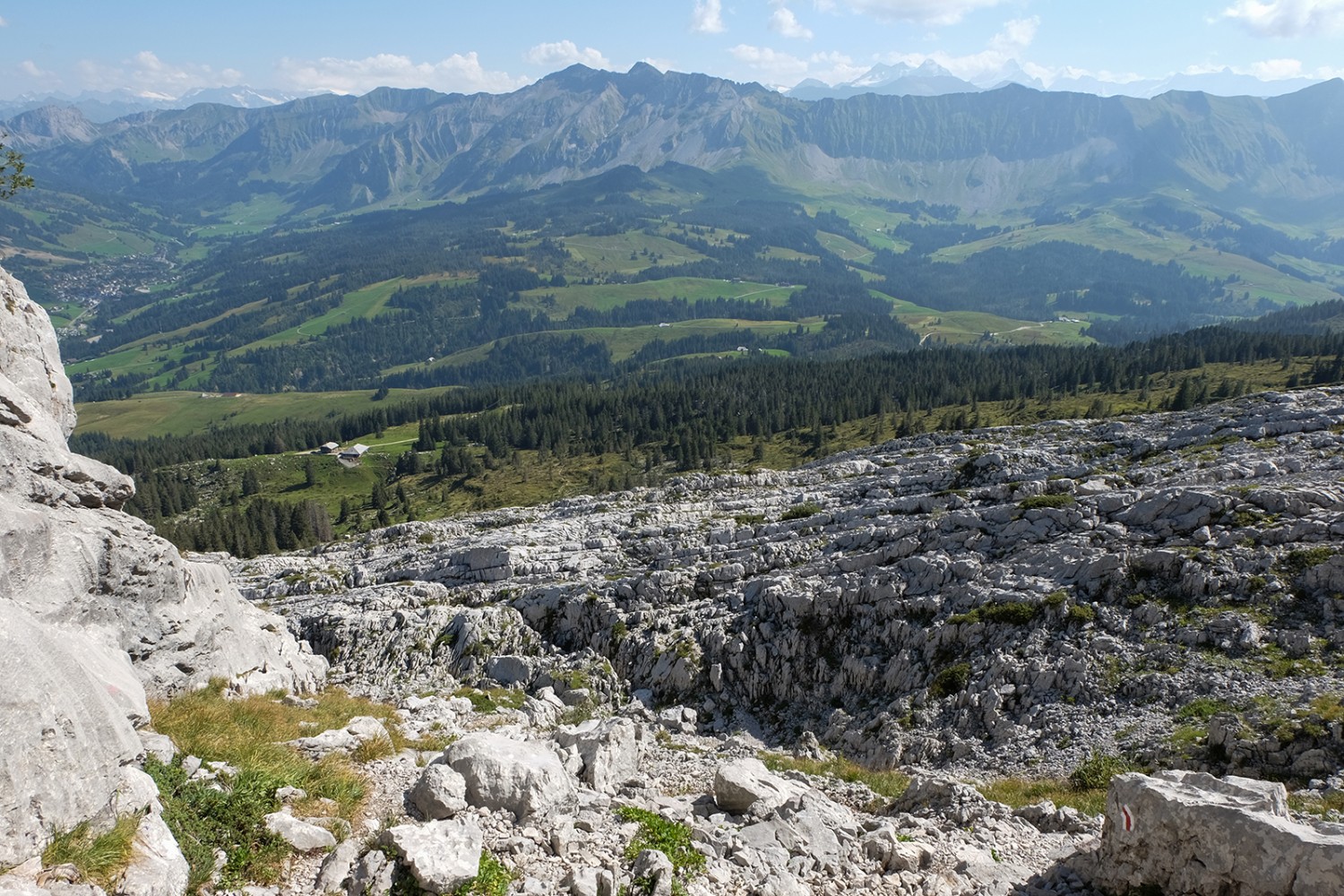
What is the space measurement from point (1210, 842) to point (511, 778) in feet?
59.5

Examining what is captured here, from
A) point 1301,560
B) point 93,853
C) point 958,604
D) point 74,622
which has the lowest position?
point 958,604

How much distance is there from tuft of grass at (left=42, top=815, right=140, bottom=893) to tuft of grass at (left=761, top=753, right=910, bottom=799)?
24254mm

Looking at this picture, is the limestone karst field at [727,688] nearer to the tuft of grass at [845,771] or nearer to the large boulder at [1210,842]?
the large boulder at [1210,842]

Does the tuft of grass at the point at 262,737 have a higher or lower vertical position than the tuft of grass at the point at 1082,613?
higher

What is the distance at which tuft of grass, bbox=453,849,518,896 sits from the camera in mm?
16266

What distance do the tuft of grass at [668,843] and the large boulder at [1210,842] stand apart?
11472 millimetres

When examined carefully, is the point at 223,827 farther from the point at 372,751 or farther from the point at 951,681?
the point at 951,681

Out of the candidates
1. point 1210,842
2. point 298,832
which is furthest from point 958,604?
point 298,832

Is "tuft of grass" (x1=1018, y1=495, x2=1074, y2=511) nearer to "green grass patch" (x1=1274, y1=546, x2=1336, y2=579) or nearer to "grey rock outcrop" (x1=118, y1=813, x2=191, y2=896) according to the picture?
"green grass patch" (x1=1274, y1=546, x2=1336, y2=579)

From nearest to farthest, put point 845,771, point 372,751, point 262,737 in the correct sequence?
point 372,751 → point 262,737 → point 845,771

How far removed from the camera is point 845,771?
32750 mm

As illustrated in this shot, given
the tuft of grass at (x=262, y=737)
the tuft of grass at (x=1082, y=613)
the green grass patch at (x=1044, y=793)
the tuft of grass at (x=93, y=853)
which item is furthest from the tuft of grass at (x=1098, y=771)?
the tuft of grass at (x=93, y=853)

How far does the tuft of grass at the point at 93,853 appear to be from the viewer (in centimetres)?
1304

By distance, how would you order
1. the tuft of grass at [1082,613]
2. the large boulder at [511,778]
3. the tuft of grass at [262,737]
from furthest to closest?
the tuft of grass at [1082,613] < the large boulder at [511,778] < the tuft of grass at [262,737]
